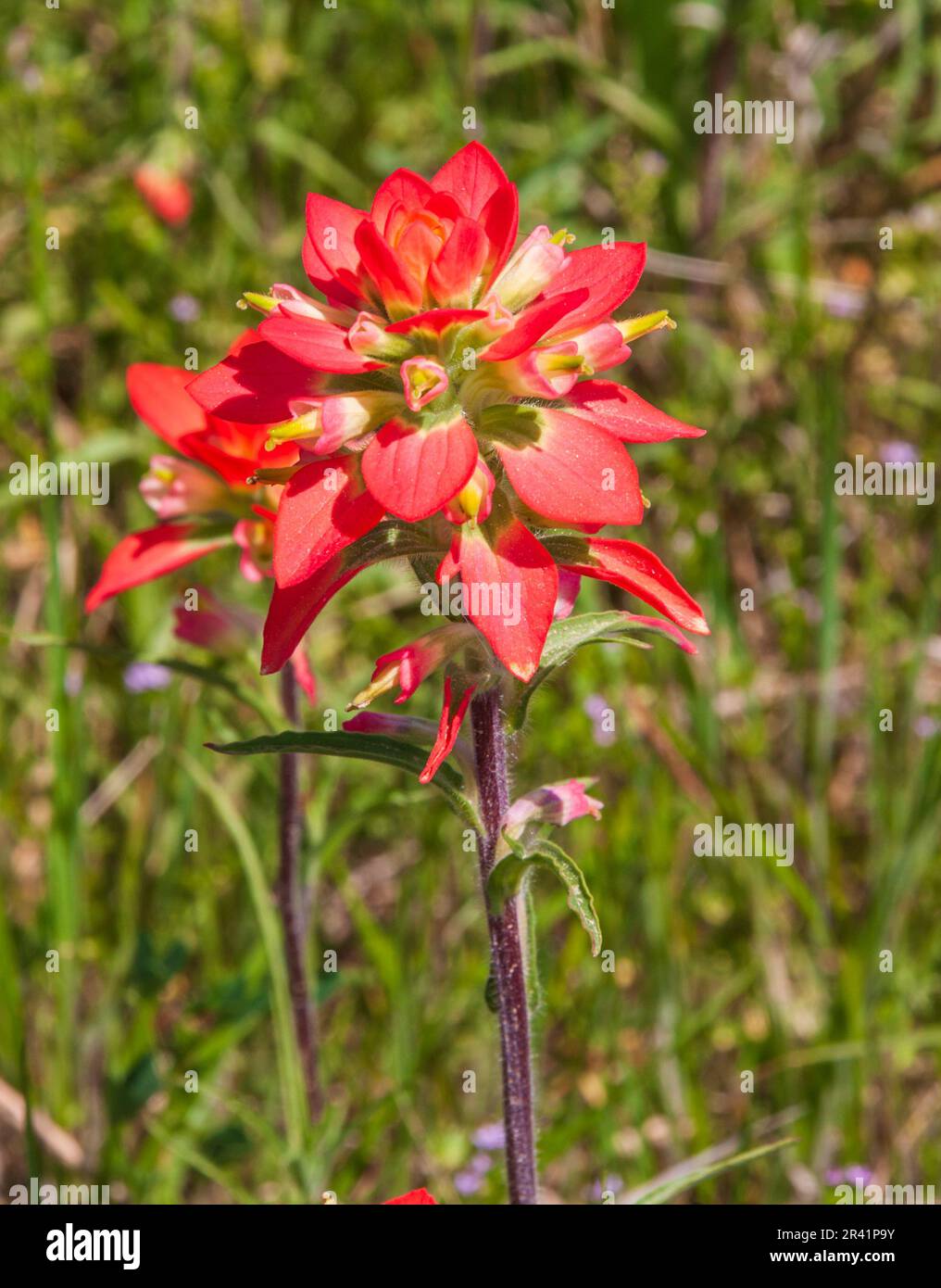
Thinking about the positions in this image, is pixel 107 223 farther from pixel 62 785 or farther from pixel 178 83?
pixel 62 785

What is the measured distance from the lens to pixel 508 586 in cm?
135

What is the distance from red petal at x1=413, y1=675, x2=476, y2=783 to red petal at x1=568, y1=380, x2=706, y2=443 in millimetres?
308

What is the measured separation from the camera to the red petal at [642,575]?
55.9 inches

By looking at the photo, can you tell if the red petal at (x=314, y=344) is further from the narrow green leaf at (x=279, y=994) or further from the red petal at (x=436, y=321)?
the narrow green leaf at (x=279, y=994)

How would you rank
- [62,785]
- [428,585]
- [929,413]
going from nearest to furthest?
[428,585] < [62,785] < [929,413]

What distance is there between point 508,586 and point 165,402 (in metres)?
0.85

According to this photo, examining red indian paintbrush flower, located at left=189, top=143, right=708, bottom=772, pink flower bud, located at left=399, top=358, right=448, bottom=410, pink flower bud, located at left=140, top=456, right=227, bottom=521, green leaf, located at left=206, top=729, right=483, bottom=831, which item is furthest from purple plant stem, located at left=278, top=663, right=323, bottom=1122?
pink flower bud, located at left=399, top=358, right=448, bottom=410

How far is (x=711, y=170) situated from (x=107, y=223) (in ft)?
5.57

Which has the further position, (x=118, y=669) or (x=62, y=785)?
(x=118, y=669)

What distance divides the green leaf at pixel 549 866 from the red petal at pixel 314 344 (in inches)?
20.2
